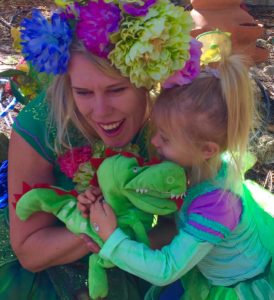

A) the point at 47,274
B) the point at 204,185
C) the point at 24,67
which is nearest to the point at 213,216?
the point at 204,185

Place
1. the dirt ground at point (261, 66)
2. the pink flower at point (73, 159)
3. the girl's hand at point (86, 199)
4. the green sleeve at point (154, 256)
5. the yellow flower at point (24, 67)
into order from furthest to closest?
the dirt ground at point (261, 66), the yellow flower at point (24, 67), the pink flower at point (73, 159), the girl's hand at point (86, 199), the green sleeve at point (154, 256)

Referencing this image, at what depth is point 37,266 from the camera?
6.85ft

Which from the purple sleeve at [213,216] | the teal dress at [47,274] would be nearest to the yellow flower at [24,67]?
the teal dress at [47,274]

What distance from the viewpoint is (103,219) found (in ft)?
5.90

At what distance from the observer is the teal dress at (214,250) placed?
1.75 m

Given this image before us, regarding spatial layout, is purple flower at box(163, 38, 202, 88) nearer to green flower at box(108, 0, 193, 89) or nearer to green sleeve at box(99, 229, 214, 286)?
green flower at box(108, 0, 193, 89)

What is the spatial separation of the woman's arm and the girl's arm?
280 mm

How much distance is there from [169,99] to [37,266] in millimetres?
776

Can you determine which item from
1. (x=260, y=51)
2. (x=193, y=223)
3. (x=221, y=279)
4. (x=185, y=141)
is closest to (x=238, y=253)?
(x=221, y=279)

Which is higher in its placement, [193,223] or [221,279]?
[193,223]

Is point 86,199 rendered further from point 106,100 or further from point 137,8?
point 137,8

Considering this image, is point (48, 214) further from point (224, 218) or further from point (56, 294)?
point (224, 218)

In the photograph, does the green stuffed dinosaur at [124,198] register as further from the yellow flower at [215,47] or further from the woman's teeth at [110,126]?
the yellow flower at [215,47]

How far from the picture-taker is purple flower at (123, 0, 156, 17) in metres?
1.76
